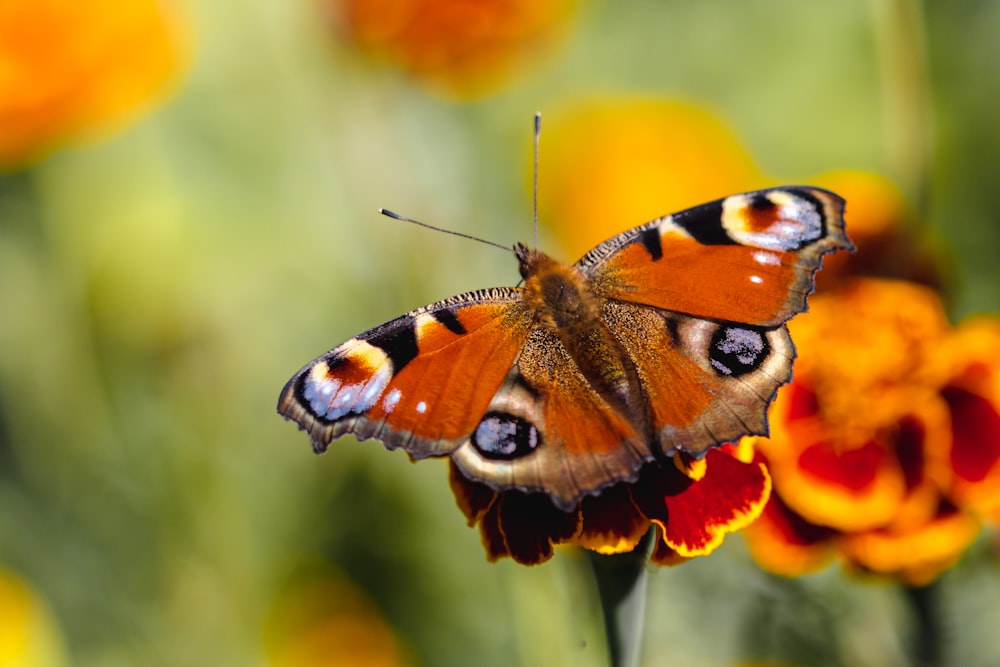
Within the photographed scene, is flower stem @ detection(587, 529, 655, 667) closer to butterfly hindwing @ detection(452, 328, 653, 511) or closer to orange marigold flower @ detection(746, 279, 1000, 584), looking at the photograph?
butterfly hindwing @ detection(452, 328, 653, 511)

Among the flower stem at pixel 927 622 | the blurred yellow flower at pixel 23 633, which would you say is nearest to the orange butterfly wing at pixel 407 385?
the flower stem at pixel 927 622

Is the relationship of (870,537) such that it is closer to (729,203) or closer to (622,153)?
Answer: (729,203)

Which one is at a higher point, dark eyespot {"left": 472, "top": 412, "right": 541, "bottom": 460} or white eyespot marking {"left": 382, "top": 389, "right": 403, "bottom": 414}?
white eyespot marking {"left": 382, "top": 389, "right": 403, "bottom": 414}

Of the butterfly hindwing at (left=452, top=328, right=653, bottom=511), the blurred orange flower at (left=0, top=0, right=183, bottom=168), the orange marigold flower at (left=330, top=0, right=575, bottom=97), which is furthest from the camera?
the orange marigold flower at (left=330, top=0, right=575, bottom=97)

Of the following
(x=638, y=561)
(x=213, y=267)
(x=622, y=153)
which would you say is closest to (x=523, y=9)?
(x=622, y=153)

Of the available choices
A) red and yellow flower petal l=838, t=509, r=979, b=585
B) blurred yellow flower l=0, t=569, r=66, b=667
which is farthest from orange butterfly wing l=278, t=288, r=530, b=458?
blurred yellow flower l=0, t=569, r=66, b=667

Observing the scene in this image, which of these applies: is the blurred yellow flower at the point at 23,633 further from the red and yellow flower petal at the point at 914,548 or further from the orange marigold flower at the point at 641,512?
the red and yellow flower petal at the point at 914,548
